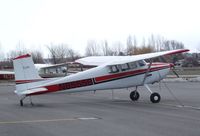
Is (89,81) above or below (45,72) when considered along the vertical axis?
below

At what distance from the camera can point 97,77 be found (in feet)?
55.3

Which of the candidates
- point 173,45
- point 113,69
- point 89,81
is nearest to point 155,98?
point 113,69

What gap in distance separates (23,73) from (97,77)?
10.9 ft

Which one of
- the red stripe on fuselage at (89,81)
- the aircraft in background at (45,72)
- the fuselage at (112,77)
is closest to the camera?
the red stripe on fuselage at (89,81)

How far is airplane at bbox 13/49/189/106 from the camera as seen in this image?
51.8ft

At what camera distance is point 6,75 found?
1407 inches

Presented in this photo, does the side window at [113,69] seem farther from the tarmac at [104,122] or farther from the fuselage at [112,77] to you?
the tarmac at [104,122]

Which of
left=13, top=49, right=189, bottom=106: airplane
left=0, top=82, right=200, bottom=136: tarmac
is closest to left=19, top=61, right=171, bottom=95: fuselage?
left=13, top=49, right=189, bottom=106: airplane

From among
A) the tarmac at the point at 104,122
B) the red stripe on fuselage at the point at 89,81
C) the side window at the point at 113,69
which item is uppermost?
the side window at the point at 113,69

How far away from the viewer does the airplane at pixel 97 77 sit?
15773mm

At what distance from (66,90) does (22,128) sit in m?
6.48

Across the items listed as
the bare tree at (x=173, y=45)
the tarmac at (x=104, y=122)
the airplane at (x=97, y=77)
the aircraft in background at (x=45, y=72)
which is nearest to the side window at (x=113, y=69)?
the airplane at (x=97, y=77)

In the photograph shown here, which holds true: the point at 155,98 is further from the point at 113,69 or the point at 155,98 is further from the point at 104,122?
the point at 104,122

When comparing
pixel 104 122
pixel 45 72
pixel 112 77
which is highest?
pixel 45 72
